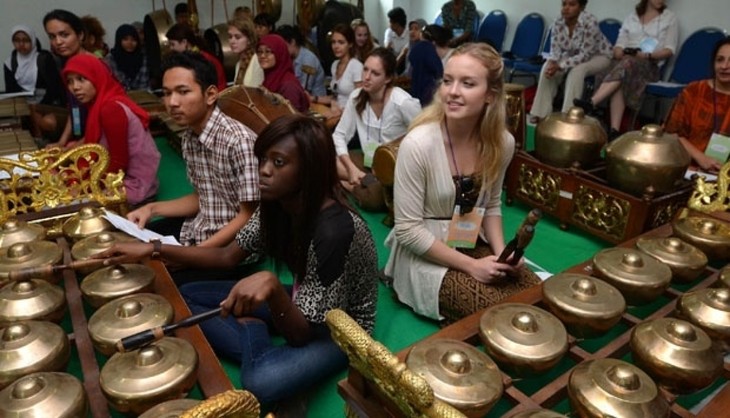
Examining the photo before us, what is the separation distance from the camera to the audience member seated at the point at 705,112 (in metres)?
2.44

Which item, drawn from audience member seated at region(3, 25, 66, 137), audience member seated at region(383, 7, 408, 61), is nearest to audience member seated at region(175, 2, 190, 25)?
audience member seated at region(3, 25, 66, 137)

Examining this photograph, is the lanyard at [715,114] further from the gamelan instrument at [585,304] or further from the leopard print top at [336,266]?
the leopard print top at [336,266]

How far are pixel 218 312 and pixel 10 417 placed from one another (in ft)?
1.21

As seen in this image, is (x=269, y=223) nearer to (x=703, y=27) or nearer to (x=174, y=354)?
(x=174, y=354)

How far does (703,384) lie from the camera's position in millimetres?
1020

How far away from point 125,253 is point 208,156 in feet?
1.61

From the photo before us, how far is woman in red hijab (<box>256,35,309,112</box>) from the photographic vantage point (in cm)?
318

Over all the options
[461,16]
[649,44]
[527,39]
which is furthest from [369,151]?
[461,16]

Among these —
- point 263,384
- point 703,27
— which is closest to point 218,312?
point 263,384

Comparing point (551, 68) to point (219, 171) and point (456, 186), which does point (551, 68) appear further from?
point (219, 171)

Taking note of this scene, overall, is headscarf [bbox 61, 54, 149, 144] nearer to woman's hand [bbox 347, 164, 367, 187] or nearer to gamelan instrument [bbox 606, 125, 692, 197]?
woman's hand [bbox 347, 164, 367, 187]

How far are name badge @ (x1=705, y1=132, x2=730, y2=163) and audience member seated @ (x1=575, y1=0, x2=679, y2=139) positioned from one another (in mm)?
1491

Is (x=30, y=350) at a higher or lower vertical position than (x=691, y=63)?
lower

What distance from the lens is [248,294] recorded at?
3.51 feet
